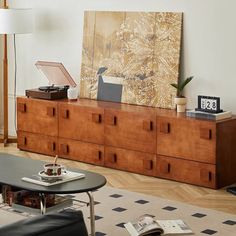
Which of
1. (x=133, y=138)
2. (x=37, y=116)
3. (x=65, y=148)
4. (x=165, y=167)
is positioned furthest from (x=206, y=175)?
(x=37, y=116)

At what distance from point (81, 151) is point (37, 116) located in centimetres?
66

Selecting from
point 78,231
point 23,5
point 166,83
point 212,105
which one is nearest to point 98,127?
point 166,83

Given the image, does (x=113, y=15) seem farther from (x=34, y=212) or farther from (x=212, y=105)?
(x=34, y=212)

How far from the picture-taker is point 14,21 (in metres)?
6.79

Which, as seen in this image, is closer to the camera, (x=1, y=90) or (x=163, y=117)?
(x=163, y=117)

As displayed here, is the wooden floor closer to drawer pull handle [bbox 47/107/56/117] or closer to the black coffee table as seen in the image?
drawer pull handle [bbox 47/107/56/117]

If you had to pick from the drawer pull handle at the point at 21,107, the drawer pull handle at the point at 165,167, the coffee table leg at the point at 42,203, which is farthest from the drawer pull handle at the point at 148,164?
the coffee table leg at the point at 42,203

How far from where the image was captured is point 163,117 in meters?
5.78

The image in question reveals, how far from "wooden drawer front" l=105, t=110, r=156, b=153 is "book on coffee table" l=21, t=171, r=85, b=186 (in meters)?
1.65

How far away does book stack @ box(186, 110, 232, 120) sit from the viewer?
5.55 metres

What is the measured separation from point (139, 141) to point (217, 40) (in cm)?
114

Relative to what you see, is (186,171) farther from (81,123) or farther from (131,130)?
(81,123)

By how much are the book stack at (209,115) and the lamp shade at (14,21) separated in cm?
214

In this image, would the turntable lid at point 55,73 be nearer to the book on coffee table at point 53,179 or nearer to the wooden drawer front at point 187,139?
the wooden drawer front at point 187,139
